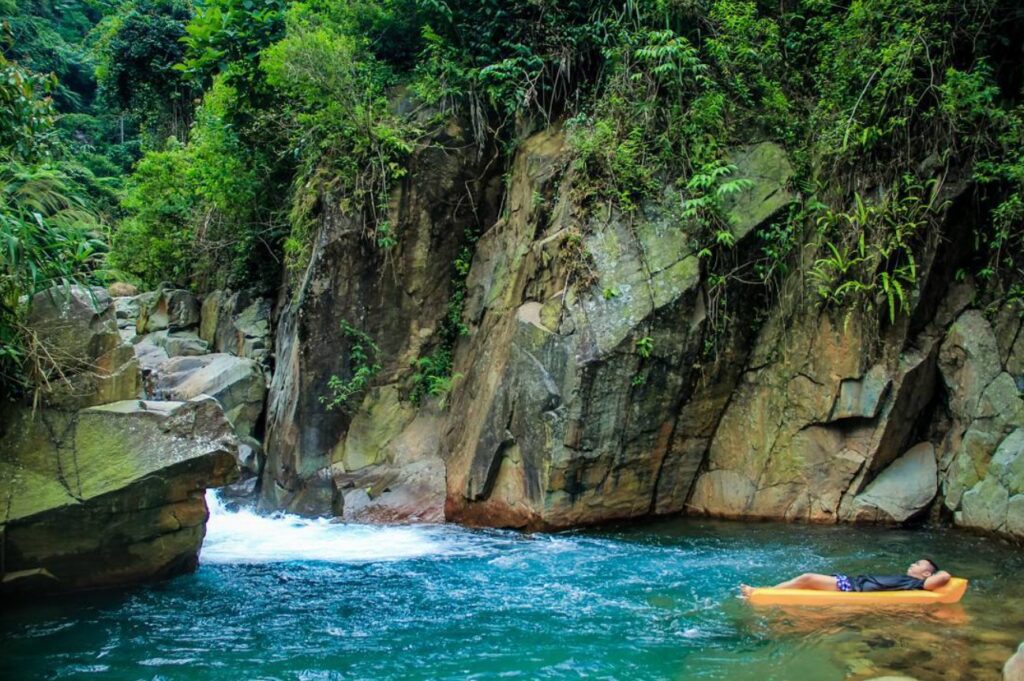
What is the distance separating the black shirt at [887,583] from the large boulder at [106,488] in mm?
5800

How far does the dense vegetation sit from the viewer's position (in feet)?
28.4

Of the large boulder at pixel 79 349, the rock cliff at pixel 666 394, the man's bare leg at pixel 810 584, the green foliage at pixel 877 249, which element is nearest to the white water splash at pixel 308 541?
the rock cliff at pixel 666 394

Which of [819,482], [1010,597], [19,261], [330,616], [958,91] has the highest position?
[958,91]

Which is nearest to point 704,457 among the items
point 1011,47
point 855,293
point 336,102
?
point 855,293

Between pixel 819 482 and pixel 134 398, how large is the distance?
25.4ft

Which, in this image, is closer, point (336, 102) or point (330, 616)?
point (330, 616)

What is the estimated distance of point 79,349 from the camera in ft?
22.0

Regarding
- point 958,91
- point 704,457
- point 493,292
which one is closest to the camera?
point 958,91

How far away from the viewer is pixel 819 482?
907 centimetres

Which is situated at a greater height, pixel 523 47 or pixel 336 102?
pixel 523 47

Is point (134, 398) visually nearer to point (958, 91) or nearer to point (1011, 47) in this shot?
point (958, 91)

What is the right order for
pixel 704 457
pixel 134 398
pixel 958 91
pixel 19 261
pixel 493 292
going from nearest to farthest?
pixel 19 261, pixel 134 398, pixel 958 91, pixel 704 457, pixel 493 292

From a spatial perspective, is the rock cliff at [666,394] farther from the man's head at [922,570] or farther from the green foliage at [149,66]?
the green foliage at [149,66]

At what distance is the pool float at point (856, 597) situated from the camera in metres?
6.16
